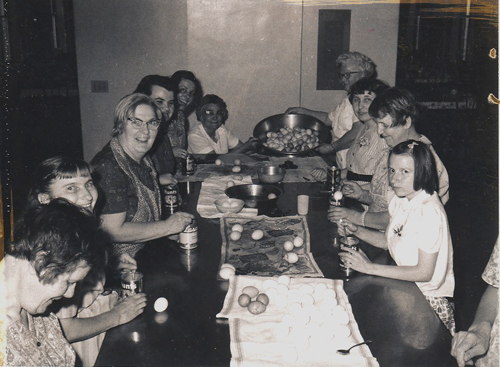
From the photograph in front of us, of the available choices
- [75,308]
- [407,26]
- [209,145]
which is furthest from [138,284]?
[407,26]

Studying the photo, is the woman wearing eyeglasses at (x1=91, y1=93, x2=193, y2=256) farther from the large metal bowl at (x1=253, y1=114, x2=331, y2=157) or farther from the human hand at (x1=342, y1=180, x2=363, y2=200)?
the large metal bowl at (x1=253, y1=114, x2=331, y2=157)

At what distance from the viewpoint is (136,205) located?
283cm

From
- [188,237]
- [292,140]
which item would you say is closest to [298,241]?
[188,237]

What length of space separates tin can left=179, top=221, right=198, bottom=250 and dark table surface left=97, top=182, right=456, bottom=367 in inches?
1.3

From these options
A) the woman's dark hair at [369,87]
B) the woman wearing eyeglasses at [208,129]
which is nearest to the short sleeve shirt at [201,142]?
the woman wearing eyeglasses at [208,129]

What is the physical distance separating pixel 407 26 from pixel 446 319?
226 inches

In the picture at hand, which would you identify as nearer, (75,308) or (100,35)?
(75,308)

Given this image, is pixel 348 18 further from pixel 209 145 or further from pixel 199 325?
pixel 199 325

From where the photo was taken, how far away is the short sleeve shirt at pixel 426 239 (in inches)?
89.4

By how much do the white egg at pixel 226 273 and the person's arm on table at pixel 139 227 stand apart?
42 centimetres

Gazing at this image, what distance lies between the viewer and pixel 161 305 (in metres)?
2.01

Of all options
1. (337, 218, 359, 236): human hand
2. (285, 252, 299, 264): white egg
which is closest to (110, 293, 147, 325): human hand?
(285, 252, 299, 264): white egg

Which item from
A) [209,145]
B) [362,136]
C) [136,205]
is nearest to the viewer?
[136,205]

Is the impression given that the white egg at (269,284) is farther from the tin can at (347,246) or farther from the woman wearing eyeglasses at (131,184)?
the woman wearing eyeglasses at (131,184)
